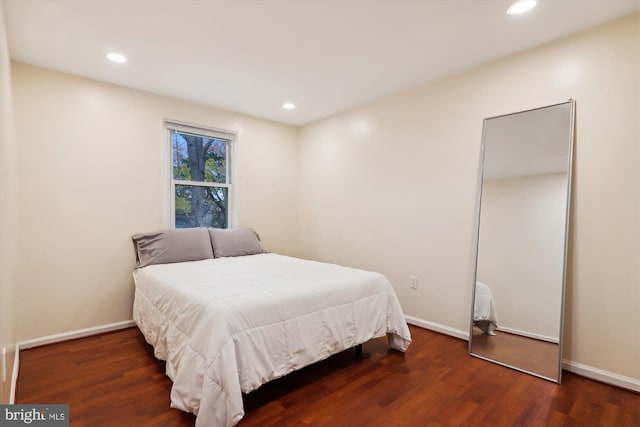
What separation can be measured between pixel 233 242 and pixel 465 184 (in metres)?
2.43

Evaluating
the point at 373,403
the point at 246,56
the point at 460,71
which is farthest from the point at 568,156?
the point at 246,56

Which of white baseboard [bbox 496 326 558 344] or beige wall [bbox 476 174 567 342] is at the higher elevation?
beige wall [bbox 476 174 567 342]

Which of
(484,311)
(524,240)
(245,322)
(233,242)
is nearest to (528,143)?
(524,240)

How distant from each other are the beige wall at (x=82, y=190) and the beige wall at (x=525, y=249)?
317 cm

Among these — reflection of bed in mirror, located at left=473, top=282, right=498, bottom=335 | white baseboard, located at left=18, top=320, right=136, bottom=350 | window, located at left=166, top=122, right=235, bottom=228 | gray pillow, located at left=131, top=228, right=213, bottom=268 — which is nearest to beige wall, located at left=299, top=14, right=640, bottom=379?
reflection of bed in mirror, located at left=473, top=282, right=498, bottom=335

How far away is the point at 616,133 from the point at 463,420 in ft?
6.75

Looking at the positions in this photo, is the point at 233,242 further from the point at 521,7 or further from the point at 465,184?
the point at 521,7

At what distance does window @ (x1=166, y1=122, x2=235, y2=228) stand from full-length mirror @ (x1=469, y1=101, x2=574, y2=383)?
289 centimetres

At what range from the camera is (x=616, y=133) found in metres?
2.12

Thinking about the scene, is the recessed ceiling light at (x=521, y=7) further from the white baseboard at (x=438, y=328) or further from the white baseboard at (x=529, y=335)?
the white baseboard at (x=438, y=328)

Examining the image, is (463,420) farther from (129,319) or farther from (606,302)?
(129,319)

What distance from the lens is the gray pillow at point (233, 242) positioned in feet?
11.4

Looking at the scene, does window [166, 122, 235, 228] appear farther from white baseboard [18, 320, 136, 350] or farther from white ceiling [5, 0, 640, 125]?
white baseboard [18, 320, 136, 350]

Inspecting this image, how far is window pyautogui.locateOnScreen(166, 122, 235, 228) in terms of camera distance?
142 inches
